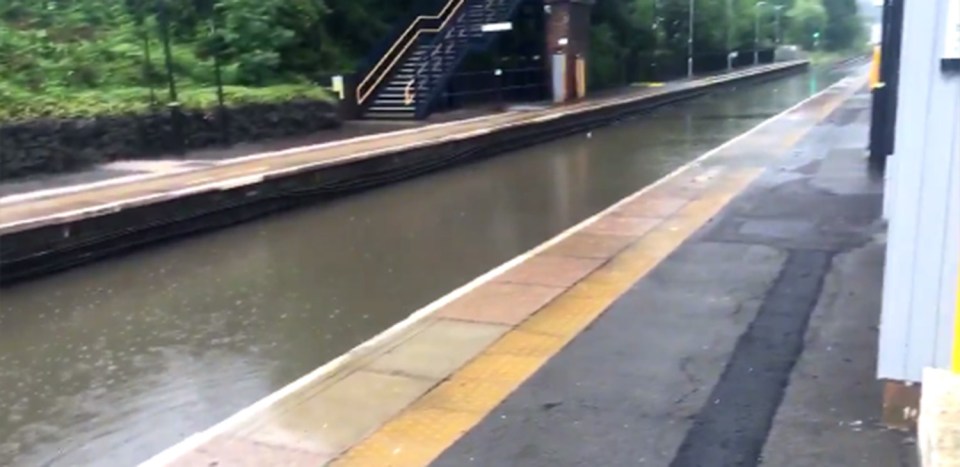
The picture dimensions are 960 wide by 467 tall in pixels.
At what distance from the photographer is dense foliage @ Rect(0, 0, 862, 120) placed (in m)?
17.0

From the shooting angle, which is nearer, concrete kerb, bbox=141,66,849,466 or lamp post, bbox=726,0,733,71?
concrete kerb, bbox=141,66,849,466

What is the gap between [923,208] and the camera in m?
3.98

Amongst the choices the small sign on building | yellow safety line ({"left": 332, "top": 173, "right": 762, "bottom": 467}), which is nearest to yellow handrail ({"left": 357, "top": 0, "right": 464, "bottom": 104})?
yellow safety line ({"left": 332, "top": 173, "right": 762, "bottom": 467})

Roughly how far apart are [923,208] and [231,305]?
620 cm

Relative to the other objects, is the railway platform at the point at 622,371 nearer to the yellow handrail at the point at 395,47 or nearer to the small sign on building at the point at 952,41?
the small sign on building at the point at 952,41

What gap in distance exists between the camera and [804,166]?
46.5 feet

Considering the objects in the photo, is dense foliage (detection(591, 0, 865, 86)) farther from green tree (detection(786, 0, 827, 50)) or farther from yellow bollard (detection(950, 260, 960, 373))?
yellow bollard (detection(950, 260, 960, 373))

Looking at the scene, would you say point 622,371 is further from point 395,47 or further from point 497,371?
point 395,47

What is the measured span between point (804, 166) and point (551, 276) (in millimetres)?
7681

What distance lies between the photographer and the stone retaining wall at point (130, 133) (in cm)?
1399

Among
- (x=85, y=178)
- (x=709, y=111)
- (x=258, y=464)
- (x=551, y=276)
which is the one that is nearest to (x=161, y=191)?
(x=85, y=178)

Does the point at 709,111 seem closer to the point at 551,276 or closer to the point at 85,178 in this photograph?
the point at 85,178

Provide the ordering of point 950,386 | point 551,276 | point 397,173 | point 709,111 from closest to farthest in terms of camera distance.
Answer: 1. point 950,386
2. point 551,276
3. point 397,173
4. point 709,111

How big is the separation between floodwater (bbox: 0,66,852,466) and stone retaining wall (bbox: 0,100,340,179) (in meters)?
4.00
